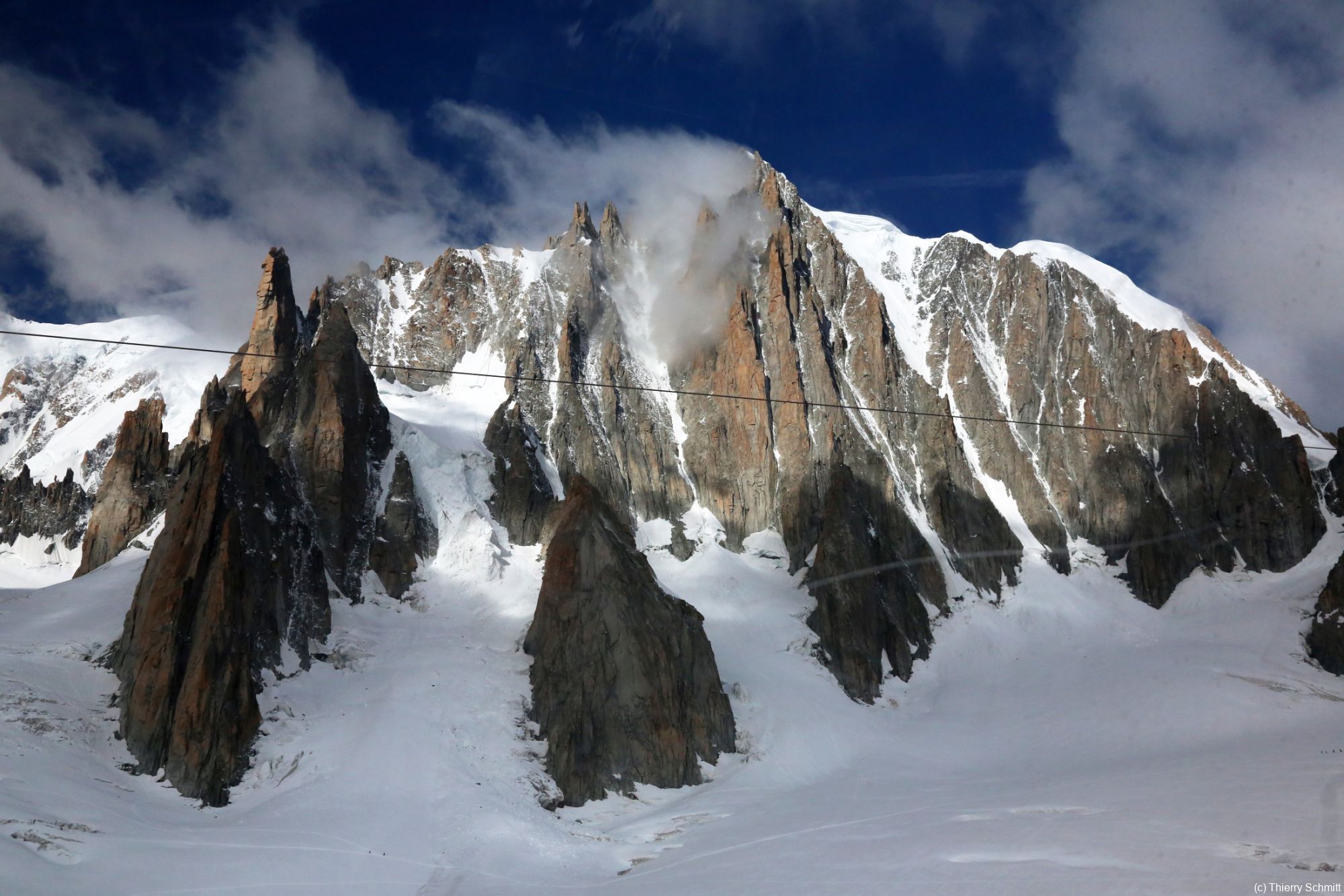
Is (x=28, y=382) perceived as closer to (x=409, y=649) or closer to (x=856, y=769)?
(x=409, y=649)

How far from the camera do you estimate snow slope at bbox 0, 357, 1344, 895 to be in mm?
23406

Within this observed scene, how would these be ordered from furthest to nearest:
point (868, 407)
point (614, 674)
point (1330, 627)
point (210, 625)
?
point (868, 407), point (1330, 627), point (614, 674), point (210, 625)

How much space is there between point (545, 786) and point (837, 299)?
7533 centimetres

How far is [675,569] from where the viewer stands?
248 feet

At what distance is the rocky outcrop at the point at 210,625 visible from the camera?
35.2 meters

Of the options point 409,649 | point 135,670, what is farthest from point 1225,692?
point 135,670

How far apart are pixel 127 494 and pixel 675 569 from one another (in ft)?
141

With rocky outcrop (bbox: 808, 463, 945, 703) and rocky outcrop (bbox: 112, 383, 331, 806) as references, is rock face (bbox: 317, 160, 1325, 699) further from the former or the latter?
rocky outcrop (bbox: 112, 383, 331, 806)

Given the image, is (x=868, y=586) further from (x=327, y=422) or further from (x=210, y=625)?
(x=210, y=625)

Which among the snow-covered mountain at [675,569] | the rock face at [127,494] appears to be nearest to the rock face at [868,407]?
the snow-covered mountain at [675,569]

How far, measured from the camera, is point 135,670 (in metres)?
36.6

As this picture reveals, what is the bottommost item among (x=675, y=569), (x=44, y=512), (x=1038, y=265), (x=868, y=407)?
(x=675, y=569)

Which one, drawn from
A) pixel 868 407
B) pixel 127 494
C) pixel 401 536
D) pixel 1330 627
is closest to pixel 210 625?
pixel 401 536

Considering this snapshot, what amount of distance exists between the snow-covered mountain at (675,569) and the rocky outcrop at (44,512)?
2.05 ft
